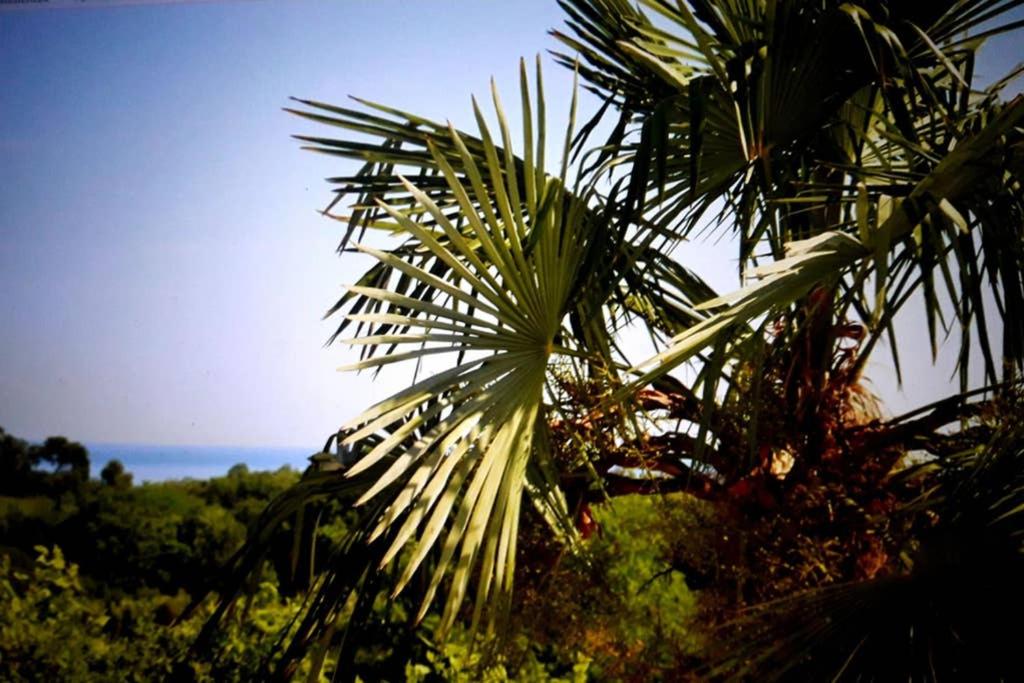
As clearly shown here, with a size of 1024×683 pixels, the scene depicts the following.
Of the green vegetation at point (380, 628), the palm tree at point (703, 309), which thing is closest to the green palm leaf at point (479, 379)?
the palm tree at point (703, 309)

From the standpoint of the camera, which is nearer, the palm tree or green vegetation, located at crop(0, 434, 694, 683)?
the palm tree

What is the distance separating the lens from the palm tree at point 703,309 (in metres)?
1.37

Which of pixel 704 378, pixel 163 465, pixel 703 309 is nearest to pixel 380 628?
pixel 704 378

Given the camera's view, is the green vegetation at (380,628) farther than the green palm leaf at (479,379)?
Yes

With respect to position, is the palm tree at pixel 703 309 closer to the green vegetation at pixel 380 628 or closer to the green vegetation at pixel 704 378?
the green vegetation at pixel 704 378

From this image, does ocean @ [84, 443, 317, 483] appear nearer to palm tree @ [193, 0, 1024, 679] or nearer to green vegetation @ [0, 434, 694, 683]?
green vegetation @ [0, 434, 694, 683]

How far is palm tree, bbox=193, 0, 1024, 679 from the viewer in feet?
4.50

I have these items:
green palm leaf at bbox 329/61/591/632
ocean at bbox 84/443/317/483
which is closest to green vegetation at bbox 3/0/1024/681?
green palm leaf at bbox 329/61/591/632

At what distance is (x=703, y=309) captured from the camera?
160cm

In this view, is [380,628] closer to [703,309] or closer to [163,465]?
[703,309]

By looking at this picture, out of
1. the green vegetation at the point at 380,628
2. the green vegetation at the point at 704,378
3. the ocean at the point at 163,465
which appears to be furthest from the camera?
the ocean at the point at 163,465

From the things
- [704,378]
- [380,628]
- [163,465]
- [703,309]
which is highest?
[703,309]

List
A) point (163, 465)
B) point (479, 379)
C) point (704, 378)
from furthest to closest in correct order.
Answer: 1. point (163, 465)
2. point (704, 378)
3. point (479, 379)

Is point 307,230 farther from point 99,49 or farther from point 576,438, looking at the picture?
point 99,49
